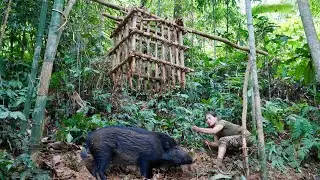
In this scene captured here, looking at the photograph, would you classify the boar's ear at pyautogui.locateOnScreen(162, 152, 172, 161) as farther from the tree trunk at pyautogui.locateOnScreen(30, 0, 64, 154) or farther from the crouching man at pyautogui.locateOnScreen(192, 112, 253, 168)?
the tree trunk at pyautogui.locateOnScreen(30, 0, 64, 154)

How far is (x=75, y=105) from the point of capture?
8062 mm

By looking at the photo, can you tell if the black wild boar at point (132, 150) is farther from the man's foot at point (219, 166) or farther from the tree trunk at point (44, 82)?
the tree trunk at point (44, 82)

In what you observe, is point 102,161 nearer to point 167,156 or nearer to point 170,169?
point 167,156

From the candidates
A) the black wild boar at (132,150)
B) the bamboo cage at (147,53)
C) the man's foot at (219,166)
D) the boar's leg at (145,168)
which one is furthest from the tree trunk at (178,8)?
the boar's leg at (145,168)

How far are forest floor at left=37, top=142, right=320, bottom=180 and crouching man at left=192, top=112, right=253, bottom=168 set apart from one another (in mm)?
196

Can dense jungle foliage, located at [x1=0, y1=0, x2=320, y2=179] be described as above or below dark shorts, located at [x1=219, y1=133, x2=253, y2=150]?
above

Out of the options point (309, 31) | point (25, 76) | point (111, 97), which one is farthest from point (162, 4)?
point (309, 31)

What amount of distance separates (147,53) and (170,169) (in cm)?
220

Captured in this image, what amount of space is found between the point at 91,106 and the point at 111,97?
479 mm

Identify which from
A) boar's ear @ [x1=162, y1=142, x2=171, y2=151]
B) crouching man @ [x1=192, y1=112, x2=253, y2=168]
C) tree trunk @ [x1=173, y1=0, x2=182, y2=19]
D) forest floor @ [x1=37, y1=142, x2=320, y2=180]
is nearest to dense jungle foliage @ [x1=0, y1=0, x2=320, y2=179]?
forest floor @ [x1=37, y1=142, x2=320, y2=180]

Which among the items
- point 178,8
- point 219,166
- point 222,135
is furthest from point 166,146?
point 178,8

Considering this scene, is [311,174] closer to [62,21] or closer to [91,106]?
[91,106]

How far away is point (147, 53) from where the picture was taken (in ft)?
19.7

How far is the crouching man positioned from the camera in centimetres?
709
